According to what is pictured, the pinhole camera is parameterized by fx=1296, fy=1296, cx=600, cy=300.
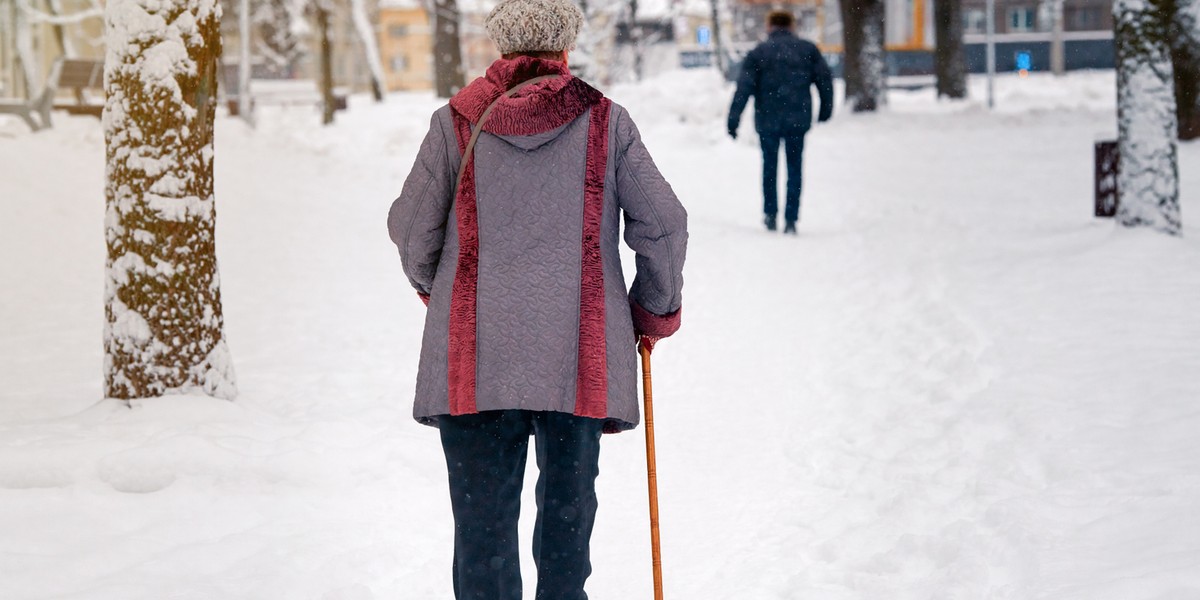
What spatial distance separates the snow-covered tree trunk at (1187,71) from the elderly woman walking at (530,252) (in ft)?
53.5

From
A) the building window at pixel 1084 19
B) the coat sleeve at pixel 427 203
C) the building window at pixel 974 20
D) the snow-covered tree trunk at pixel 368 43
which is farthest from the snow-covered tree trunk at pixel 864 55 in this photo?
the building window at pixel 1084 19

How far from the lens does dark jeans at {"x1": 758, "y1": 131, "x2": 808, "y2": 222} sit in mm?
12305

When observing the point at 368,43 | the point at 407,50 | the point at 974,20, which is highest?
the point at 407,50

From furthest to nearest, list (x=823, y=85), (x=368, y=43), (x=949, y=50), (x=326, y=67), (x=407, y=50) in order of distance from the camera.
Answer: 1. (x=407, y=50)
2. (x=368, y=43)
3. (x=949, y=50)
4. (x=326, y=67)
5. (x=823, y=85)

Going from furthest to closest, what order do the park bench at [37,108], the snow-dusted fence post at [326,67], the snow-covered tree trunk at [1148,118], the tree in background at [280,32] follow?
the tree in background at [280,32] → the snow-dusted fence post at [326,67] → the park bench at [37,108] → the snow-covered tree trunk at [1148,118]

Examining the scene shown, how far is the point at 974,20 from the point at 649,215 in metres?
58.9

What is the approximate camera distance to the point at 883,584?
Result: 14.6 feet

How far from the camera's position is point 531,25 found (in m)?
3.17

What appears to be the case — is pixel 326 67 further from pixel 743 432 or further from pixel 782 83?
pixel 743 432

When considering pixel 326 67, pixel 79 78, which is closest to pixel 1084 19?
pixel 326 67

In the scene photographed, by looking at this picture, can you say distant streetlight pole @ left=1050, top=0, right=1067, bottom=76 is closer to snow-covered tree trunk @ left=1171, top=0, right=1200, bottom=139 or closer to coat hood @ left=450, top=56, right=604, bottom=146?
snow-covered tree trunk @ left=1171, top=0, right=1200, bottom=139

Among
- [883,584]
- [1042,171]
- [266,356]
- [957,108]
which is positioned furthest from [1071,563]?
[957,108]

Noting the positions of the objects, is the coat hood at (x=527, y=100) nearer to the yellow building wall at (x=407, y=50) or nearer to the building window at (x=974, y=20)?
the building window at (x=974, y=20)

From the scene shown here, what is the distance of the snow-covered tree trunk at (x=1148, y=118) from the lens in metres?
9.91
